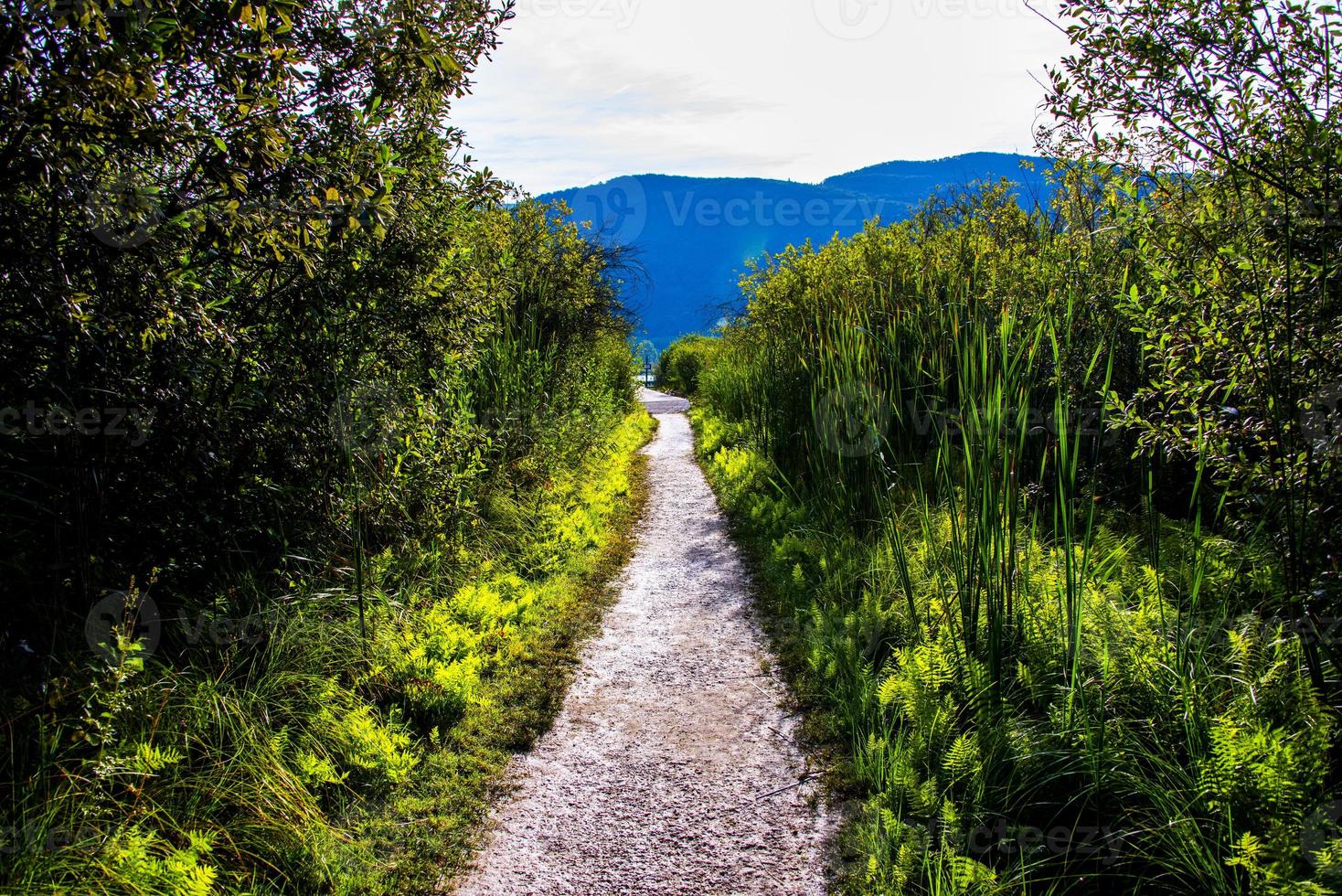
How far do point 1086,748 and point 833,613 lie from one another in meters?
2.09

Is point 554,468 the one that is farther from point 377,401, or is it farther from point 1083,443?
point 1083,443

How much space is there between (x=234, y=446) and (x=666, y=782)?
2.45 meters

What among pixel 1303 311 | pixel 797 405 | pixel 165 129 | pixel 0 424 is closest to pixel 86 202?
pixel 165 129

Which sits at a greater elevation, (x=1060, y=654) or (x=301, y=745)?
(x=1060, y=654)

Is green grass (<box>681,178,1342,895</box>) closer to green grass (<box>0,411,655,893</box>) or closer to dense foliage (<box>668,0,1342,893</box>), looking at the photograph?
dense foliage (<box>668,0,1342,893</box>)

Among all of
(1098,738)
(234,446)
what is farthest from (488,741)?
(1098,738)

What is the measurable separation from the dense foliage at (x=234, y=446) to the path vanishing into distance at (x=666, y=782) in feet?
0.97

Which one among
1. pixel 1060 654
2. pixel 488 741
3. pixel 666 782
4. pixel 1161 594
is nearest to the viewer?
pixel 1161 594

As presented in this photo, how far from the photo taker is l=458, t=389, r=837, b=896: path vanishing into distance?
2656 mm

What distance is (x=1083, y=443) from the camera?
15.9 ft

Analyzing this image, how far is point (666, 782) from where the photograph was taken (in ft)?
10.5

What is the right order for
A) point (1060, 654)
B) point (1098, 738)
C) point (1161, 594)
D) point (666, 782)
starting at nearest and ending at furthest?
1. point (1098, 738)
2. point (1161, 594)
3. point (1060, 654)
4. point (666, 782)

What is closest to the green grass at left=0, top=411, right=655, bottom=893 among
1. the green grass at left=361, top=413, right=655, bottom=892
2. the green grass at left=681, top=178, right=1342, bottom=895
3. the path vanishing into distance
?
the green grass at left=361, top=413, right=655, bottom=892

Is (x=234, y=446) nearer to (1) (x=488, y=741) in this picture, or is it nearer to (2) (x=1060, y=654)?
(1) (x=488, y=741)
